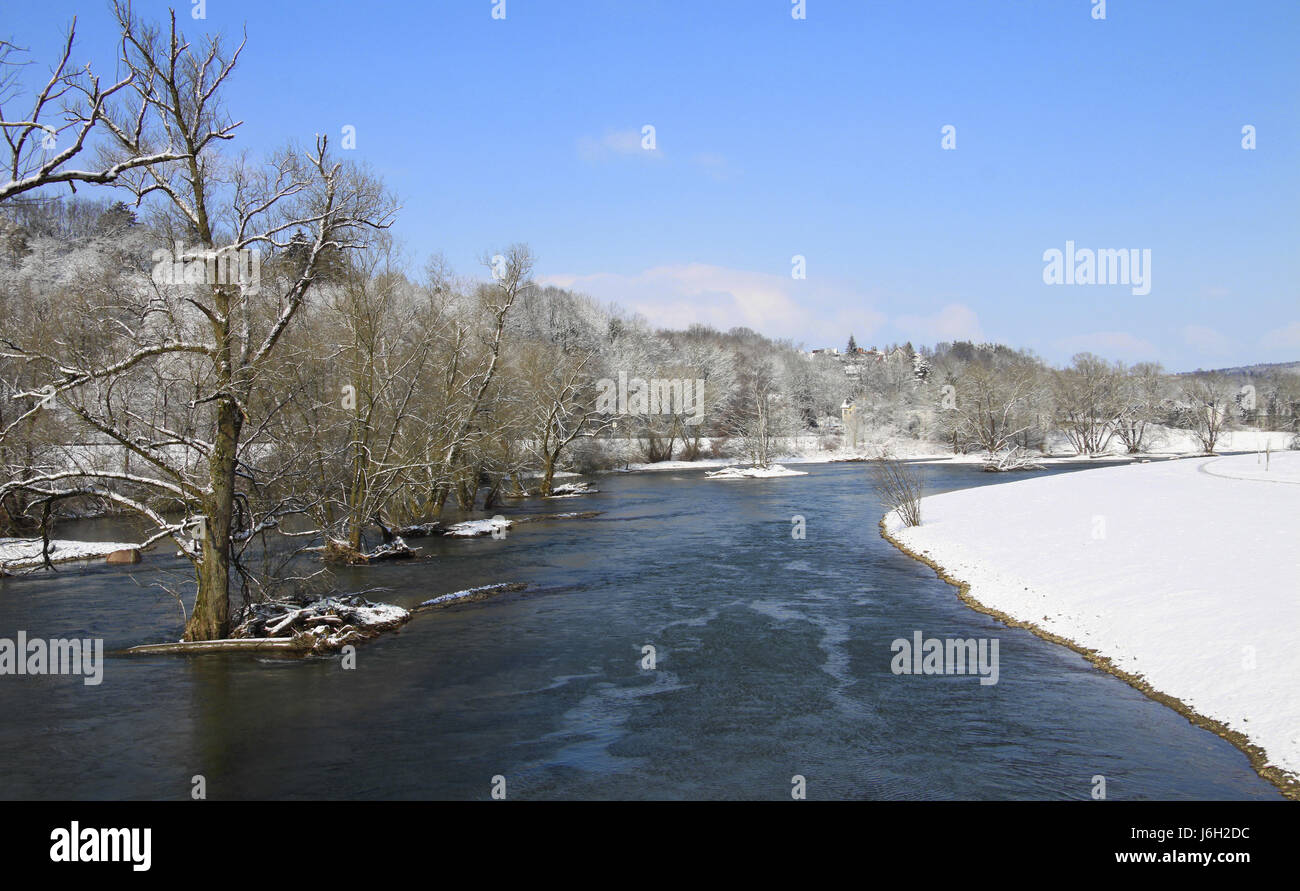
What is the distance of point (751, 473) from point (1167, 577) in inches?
1944

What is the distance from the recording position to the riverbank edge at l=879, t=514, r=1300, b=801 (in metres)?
9.95

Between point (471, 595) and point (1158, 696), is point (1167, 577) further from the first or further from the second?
point (471, 595)

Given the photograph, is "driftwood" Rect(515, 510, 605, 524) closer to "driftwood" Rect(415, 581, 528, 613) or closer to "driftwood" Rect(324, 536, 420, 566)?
"driftwood" Rect(324, 536, 420, 566)

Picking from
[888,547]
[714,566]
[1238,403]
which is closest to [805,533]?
[888,547]

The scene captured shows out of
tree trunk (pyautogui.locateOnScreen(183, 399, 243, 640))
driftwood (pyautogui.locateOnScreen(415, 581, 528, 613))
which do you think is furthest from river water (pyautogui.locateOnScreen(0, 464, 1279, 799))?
tree trunk (pyautogui.locateOnScreen(183, 399, 243, 640))

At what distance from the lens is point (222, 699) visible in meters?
13.7

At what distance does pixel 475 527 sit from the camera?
34.4 metres

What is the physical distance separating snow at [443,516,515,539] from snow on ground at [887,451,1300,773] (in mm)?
16443

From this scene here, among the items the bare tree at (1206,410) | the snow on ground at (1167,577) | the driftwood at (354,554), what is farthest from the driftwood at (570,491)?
the bare tree at (1206,410)

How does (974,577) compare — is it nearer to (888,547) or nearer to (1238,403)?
(888,547)

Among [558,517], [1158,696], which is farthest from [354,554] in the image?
[1158,696]

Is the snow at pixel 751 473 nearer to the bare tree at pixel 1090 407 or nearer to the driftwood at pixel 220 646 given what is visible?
the bare tree at pixel 1090 407

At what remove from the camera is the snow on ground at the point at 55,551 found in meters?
25.4
